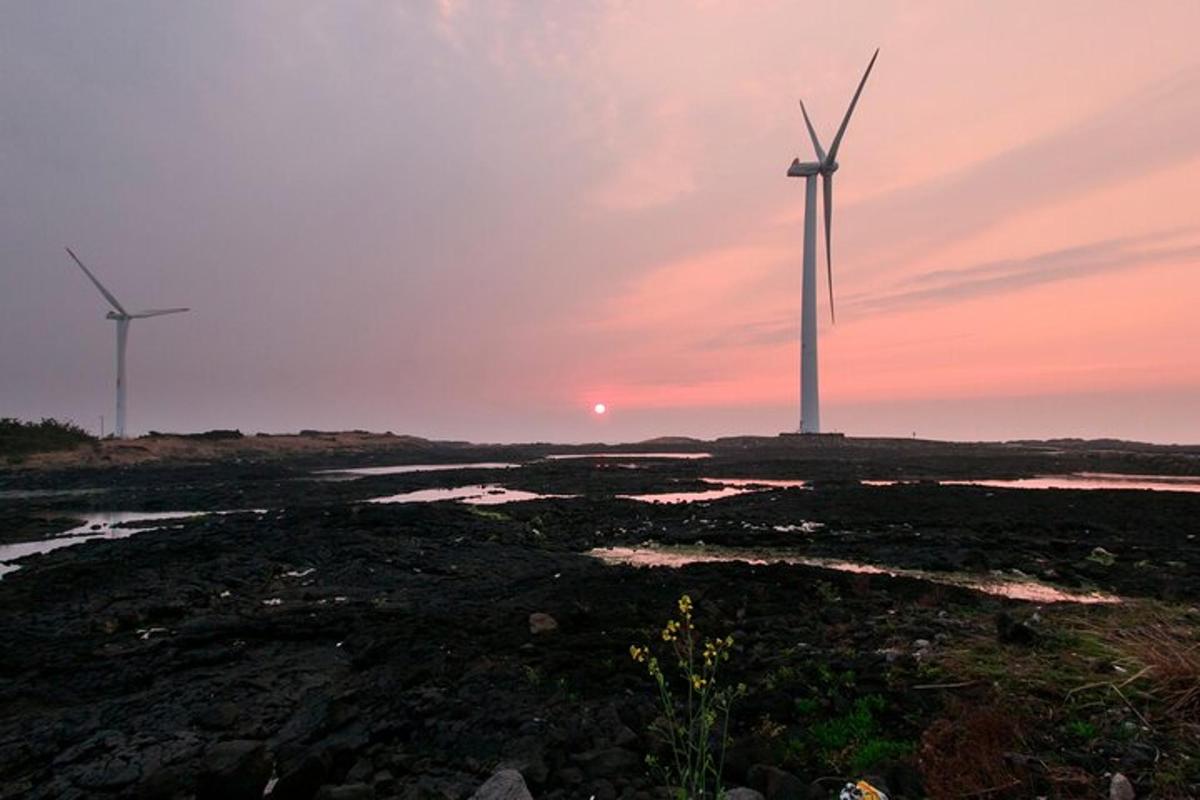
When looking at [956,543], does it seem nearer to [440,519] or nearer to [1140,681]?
[1140,681]

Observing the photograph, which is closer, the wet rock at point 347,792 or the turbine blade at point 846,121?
the wet rock at point 347,792

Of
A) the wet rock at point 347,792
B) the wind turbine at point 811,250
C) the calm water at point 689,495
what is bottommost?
the calm water at point 689,495

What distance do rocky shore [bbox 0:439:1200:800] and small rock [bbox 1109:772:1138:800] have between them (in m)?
0.03

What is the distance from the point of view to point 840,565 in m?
17.7

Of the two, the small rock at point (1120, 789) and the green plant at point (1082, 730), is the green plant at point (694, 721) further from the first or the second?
the green plant at point (1082, 730)

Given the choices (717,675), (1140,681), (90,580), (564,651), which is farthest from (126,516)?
(1140,681)

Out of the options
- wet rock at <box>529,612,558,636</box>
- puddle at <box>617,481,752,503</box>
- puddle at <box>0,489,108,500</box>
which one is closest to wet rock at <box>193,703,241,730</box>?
wet rock at <box>529,612,558,636</box>

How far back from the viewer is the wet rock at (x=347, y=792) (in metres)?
6.00

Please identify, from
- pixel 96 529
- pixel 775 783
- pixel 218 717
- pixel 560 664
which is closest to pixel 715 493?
pixel 560 664

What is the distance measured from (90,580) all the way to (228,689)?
981 cm

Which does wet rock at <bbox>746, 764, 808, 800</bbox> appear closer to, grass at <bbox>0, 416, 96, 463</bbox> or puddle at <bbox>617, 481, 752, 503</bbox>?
puddle at <bbox>617, 481, 752, 503</bbox>

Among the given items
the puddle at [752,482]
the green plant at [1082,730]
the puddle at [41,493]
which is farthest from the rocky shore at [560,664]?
the puddle at [41,493]

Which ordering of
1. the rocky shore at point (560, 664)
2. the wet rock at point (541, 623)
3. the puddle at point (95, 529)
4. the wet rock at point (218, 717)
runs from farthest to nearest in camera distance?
the puddle at point (95, 529), the wet rock at point (541, 623), the wet rock at point (218, 717), the rocky shore at point (560, 664)

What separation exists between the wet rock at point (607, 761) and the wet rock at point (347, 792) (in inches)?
80.2
